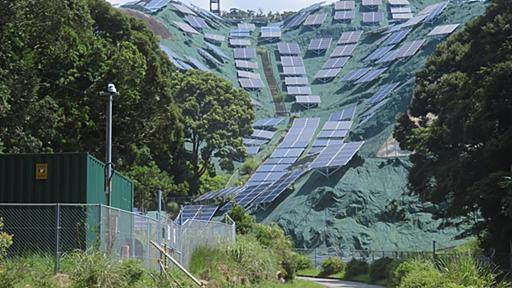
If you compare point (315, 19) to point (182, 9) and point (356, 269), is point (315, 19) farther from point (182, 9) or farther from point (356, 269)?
point (356, 269)

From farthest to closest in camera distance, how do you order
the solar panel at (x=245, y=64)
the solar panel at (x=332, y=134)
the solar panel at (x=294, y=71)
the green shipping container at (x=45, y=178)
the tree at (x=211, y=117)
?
the solar panel at (x=245, y=64) < the solar panel at (x=294, y=71) < the solar panel at (x=332, y=134) < the tree at (x=211, y=117) < the green shipping container at (x=45, y=178)

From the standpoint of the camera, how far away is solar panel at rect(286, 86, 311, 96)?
389 ft

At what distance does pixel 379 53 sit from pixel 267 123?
23503mm

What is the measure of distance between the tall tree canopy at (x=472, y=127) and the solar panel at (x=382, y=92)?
4622 centimetres

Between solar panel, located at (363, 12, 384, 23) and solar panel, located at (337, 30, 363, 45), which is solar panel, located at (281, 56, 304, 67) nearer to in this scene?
solar panel, located at (337, 30, 363, 45)

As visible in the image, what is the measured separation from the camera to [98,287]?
17.3m

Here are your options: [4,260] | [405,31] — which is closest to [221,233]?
[4,260]

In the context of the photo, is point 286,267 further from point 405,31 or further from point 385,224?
point 405,31

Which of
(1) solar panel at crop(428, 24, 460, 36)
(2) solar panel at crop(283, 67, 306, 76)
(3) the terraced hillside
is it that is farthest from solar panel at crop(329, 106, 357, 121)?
(2) solar panel at crop(283, 67, 306, 76)

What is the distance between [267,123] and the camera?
107 meters

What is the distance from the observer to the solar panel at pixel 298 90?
119 metres

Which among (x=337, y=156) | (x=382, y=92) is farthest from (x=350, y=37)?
(x=337, y=156)

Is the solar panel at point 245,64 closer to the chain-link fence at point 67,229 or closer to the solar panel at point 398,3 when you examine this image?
the solar panel at point 398,3

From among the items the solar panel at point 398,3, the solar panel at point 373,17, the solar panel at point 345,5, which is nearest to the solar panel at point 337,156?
the solar panel at point 373,17
